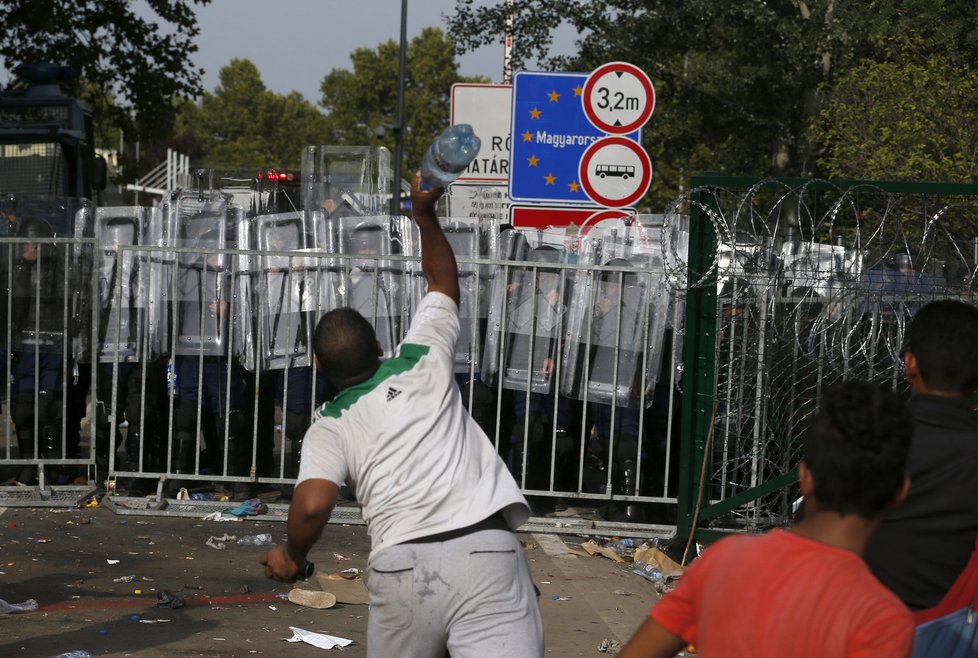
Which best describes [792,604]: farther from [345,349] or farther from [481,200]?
[481,200]

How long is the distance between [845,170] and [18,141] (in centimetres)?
1096

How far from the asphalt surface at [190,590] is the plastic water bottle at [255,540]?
76mm

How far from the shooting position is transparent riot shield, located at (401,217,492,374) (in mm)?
8664

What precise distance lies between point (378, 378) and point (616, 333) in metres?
4.92

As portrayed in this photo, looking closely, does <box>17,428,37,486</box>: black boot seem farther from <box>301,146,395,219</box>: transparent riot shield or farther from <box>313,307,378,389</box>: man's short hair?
<box>313,307,378,389</box>: man's short hair

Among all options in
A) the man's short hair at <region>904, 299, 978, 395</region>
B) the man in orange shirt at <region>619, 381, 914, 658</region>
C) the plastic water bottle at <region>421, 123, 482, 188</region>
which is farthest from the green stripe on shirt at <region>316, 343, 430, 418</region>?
the man in orange shirt at <region>619, 381, 914, 658</region>

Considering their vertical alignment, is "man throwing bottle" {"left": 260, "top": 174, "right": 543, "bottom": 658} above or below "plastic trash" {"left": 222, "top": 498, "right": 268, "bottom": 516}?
above

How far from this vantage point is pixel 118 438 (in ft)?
30.7

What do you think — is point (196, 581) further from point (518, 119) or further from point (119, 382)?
point (518, 119)

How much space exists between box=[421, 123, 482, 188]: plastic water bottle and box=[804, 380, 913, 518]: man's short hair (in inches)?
72.6

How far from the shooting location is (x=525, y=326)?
8688 mm

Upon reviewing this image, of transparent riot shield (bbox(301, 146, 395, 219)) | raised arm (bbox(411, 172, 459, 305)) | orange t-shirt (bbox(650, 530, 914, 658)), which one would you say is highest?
transparent riot shield (bbox(301, 146, 395, 219))

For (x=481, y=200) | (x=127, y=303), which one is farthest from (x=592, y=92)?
(x=127, y=303)

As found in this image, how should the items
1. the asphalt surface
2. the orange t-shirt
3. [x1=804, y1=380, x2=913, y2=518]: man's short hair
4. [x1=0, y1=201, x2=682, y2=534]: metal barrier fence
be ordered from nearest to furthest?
the orange t-shirt → [x1=804, y1=380, x2=913, y2=518]: man's short hair → the asphalt surface → [x1=0, y1=201, x2=682, y2=534]: metal barrier fence
